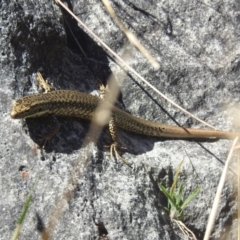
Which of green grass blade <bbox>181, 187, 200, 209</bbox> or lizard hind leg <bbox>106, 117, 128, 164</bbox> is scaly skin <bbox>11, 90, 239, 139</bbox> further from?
green grass blade <bbox>181, 187, 200, 209</bbox>

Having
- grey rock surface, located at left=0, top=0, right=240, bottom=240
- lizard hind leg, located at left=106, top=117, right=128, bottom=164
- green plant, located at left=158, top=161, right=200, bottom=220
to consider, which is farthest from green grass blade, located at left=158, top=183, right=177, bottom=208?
lizard hind leg, located at left=106, top=117, right=128, bottom=164

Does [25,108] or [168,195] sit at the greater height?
[25,108]

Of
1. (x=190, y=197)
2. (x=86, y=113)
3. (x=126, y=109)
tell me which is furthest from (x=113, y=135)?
(x=190, y=197)

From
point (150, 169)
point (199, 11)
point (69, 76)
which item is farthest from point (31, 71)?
point (199, 11)

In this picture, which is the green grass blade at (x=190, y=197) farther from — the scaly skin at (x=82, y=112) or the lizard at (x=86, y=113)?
the scaly skin at (x=82, y=112)

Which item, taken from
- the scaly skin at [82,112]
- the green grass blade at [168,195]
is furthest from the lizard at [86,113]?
the green grass blade at [168,195]

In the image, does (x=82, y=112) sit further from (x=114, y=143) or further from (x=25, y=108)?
(x=25, y=108)
